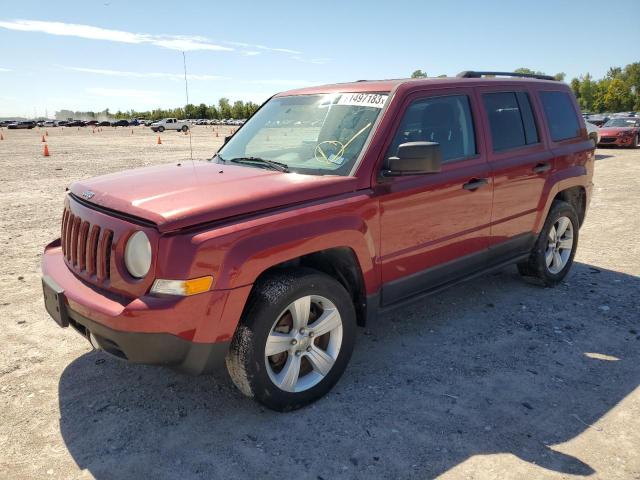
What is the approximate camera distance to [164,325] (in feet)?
8.57

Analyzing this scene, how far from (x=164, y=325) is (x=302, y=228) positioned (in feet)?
3.00

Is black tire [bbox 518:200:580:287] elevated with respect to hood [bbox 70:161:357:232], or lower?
lower

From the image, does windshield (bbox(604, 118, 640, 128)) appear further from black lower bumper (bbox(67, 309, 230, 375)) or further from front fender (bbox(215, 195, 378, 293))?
black lower bumper (bbox(67, 309, 230, 375))

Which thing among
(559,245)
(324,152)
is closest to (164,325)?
(324,152)

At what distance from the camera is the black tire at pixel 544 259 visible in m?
5.06

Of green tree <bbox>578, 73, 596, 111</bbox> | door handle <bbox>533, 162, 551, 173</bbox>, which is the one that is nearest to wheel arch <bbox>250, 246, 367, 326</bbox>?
→ door handle <bbox>533, 162, 551, 173</bbox>

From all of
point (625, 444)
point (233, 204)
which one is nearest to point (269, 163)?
point (233, 204)

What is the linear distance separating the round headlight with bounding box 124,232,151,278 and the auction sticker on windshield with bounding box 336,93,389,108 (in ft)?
5.99

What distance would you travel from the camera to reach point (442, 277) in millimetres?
3977

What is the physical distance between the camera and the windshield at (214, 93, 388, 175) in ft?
11.5

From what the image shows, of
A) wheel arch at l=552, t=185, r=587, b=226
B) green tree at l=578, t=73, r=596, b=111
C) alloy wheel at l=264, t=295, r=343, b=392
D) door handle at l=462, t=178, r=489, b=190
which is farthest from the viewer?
green tree at l=578, t=73, r=596, b=111

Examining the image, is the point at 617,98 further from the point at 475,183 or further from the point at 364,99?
the point at 364,99

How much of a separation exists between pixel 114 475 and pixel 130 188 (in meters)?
Result: 1.60

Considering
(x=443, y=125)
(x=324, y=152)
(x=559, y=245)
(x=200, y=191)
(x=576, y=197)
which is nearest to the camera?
(x=200, y=191)
